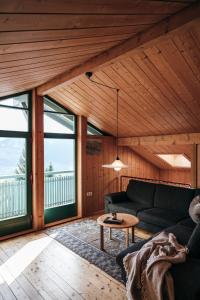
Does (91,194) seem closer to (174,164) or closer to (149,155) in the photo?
(149,155)

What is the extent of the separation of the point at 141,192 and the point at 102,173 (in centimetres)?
140

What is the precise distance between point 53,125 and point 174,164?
4002 mm

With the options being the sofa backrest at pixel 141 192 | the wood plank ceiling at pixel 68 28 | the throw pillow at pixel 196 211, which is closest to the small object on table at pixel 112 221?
the throw pillow at pixel 196 211

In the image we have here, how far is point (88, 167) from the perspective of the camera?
5.68m

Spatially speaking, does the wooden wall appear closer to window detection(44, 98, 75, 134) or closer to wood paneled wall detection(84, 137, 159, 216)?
wood paneled wall detection(84, 137, 159, 216)

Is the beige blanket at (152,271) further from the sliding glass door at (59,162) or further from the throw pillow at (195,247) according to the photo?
the sliding glass door at (59,162)

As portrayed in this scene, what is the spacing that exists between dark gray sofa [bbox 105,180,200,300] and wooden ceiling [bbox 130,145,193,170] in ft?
4.64

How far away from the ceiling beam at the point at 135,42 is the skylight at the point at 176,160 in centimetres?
407

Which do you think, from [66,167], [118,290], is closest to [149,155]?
[66,167]

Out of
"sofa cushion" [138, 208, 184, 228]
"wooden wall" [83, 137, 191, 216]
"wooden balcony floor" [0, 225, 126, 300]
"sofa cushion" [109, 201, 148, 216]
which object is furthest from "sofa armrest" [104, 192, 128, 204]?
"wooden balcony floor" [0, 225, 126, 300]

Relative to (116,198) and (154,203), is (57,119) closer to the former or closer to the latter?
(116,198)

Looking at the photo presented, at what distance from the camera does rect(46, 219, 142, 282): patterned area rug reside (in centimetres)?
325

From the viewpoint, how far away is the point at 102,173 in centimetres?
605

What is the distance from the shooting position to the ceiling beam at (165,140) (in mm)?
4679
